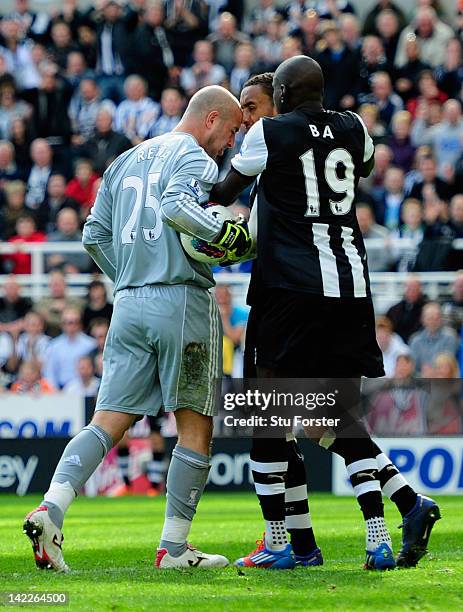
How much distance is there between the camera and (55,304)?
16.8m

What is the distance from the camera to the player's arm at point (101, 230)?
7.47m

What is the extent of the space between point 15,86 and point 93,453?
14.4 meters

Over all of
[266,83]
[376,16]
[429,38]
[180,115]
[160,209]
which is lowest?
[160,209]

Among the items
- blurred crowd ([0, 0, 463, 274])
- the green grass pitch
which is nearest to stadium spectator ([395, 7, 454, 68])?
blurred crowd ([0, 0, 463, 274])

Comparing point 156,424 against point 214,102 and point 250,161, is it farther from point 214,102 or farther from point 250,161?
point 250,161

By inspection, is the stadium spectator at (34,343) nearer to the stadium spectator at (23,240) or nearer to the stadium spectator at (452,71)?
the stadium spectator at (23,240)

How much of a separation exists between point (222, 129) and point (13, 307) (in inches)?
392

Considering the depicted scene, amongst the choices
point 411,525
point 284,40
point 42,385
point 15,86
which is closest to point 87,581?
point 411,525

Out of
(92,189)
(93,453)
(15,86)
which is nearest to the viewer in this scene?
(93,453)

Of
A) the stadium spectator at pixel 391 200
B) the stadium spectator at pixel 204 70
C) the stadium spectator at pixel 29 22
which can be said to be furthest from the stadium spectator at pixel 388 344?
the stadium spectator at pixel 29 22

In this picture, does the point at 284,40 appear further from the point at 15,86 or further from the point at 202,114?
the point at 202,114

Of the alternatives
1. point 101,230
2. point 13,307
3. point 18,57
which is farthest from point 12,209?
point 101,230

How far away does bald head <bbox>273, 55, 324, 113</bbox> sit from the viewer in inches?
271

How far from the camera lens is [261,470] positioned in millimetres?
6945
